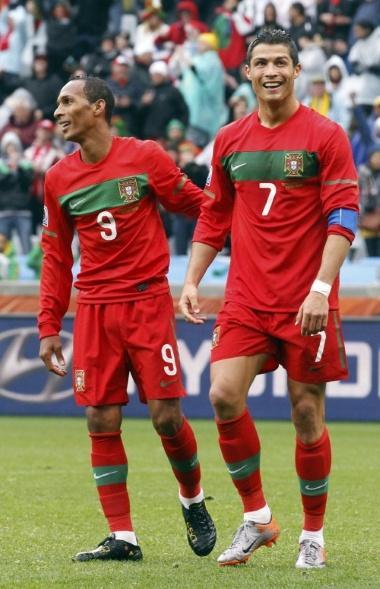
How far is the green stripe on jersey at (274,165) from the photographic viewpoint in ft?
22.1

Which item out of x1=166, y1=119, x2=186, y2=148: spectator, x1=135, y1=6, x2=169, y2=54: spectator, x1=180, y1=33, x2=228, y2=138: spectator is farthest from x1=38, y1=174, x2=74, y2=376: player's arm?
x1=135, y1=6, x2=169, y2=54: spectator

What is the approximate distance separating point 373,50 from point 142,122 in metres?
3.41

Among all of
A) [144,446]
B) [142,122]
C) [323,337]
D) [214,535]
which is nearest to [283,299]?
[323,337]

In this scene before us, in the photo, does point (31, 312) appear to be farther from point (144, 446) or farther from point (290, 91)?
point (290, 91)

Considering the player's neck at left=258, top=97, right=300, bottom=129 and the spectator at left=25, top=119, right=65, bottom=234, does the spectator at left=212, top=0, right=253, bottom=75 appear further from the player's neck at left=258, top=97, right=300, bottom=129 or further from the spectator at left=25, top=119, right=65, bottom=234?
the player's neck at left=258, top=97, right=300, bottom=129

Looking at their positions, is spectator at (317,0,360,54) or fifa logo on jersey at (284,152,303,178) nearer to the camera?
fifa logo on jersey at (284,152,303,178)

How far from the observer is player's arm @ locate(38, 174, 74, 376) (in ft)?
24.1

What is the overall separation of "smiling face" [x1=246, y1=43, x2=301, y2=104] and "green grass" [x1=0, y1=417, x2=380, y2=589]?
2105 millimetres

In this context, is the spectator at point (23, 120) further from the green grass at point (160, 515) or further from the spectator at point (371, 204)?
the green grass at point (160, 515)

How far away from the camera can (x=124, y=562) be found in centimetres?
703

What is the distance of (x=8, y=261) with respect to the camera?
1784 centimetres

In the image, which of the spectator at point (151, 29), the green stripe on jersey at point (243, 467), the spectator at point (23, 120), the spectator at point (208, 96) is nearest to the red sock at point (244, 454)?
the green stripe on jersey at point (243, 467)

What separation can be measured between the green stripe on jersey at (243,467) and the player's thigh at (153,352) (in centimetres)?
45

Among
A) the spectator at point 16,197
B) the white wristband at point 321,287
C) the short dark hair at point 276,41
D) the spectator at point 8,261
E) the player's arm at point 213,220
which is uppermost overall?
the short dark hair at point 276,41
